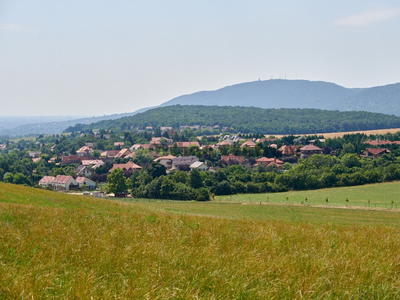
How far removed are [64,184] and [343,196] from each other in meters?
55.3

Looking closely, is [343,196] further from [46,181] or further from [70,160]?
[70,160]

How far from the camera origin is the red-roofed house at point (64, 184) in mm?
76188

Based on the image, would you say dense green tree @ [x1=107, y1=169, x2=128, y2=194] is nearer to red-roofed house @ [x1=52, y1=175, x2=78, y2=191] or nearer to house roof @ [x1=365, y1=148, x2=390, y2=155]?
red-roofed house @ [x1=52, y1=175, x2=78, y2=191]

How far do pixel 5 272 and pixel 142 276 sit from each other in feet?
6.62

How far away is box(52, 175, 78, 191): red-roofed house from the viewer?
76188 millimetres

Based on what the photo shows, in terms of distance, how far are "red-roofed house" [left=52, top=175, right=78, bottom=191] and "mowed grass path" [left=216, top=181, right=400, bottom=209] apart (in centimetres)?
3705

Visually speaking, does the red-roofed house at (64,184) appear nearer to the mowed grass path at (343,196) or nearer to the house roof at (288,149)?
the mowed grass path at (343,196)

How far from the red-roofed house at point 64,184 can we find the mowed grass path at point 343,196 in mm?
37045

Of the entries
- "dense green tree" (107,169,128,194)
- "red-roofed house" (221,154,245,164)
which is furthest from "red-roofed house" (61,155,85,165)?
"dense green tree" (107,169,128,194)

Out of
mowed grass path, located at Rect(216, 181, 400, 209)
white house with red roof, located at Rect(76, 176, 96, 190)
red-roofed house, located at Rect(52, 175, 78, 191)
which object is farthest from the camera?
white house with red roof, located at Rect(76, 176, 96, 190)

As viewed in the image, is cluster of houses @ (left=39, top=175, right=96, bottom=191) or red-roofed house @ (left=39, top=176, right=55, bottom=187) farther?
red-roofed house @ (left=39, top=176, right=55, bottom=187)

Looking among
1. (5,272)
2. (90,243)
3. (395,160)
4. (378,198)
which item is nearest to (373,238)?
(90,243)

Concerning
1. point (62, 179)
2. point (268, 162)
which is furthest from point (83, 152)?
point (268, 162)

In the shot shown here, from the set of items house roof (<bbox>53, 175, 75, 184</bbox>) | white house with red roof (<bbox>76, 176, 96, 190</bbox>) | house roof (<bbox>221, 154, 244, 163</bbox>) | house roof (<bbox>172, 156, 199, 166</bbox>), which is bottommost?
white house with red roof (<bbox>76, 176, 96, 190</bbox>)
